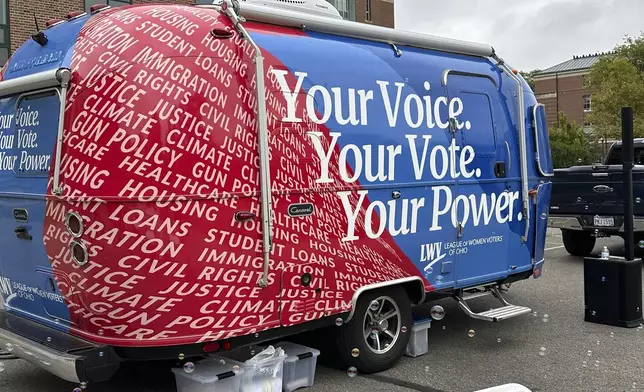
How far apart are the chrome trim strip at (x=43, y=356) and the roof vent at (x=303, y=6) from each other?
2.95m

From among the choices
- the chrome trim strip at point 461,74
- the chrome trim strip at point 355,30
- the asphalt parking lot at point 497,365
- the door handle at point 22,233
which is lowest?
the asphalt parking lot at point 497,365

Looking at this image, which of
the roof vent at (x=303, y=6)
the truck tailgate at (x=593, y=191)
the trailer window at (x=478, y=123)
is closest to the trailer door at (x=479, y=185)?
the trailer window at (x=478, y=123)

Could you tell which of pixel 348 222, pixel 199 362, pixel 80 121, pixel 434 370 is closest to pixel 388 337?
pixel 434 370

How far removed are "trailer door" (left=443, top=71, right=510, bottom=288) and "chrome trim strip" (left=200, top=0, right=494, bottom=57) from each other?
1.01ft

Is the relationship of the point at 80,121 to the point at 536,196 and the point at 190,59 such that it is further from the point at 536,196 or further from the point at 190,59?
the point at 536,196

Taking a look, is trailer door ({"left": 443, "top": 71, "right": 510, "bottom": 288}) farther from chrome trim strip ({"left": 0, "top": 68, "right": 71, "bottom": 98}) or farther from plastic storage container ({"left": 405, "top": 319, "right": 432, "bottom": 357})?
chrome trim strip ({"left": 0, "top": 68, "right": 71, "bottom": 98})

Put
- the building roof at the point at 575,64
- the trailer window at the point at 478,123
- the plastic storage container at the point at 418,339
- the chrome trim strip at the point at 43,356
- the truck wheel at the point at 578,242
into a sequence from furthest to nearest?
1. the building roof at the point at 575,64
2. the truck wheel at the point at 578,242
3. the trailer window at the point at 478,123
4. the plastic storage container at the point at 418,339
5. the chrome trim strip at the point at 43,356

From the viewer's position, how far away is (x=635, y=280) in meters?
7.21

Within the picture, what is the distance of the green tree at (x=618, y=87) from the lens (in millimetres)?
33125

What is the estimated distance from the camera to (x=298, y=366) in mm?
5219

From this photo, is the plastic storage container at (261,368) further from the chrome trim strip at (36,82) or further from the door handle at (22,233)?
the chrome trim strip at (36,82)

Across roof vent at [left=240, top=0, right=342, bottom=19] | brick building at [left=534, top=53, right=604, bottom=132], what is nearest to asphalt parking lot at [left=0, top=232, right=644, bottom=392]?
roof vent at [left=240, top=0, right=342, bottom=19]

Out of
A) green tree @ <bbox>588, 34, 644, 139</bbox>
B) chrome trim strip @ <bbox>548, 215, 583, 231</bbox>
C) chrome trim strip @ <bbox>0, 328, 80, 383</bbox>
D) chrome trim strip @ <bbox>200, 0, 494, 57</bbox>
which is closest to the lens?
chrome trim strip @ <bbox>0, 328, 80, 383</bbox>

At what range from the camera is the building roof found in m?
64.8
